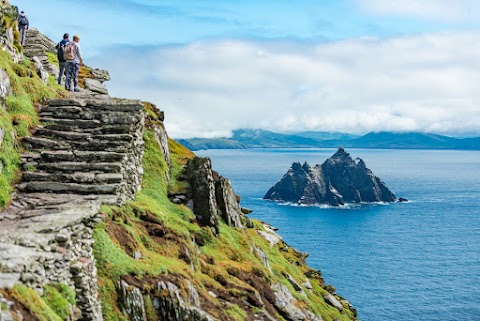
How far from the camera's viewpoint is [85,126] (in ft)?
120

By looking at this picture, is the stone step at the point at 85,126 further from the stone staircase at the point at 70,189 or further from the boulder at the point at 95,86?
the boulder at the point at 95,86

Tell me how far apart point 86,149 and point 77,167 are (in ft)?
9.04

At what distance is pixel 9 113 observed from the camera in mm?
34406

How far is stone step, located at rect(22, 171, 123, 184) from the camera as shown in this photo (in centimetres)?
3056

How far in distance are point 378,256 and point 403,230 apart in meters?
40.4

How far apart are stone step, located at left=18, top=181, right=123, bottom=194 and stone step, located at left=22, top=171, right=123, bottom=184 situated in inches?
19.5

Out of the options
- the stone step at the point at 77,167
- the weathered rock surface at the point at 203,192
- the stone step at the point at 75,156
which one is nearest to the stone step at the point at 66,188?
the stone step at the point at 77,167

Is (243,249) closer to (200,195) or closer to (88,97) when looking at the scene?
(200,195)

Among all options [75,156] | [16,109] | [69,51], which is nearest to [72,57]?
[69,51]

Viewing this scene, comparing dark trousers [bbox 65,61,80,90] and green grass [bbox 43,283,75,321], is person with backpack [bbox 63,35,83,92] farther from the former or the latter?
green grass [bbox 43,283,75,321]

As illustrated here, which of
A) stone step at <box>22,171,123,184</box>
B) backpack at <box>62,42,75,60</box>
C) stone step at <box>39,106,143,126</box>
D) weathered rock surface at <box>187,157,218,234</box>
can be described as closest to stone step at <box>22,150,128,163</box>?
stone step at <box>22,171,123,184</box>

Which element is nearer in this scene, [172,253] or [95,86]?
[172,253]

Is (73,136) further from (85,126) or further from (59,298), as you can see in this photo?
(59,298)

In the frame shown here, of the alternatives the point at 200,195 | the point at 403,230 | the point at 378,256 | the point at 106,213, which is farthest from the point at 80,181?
the point at 403,230
